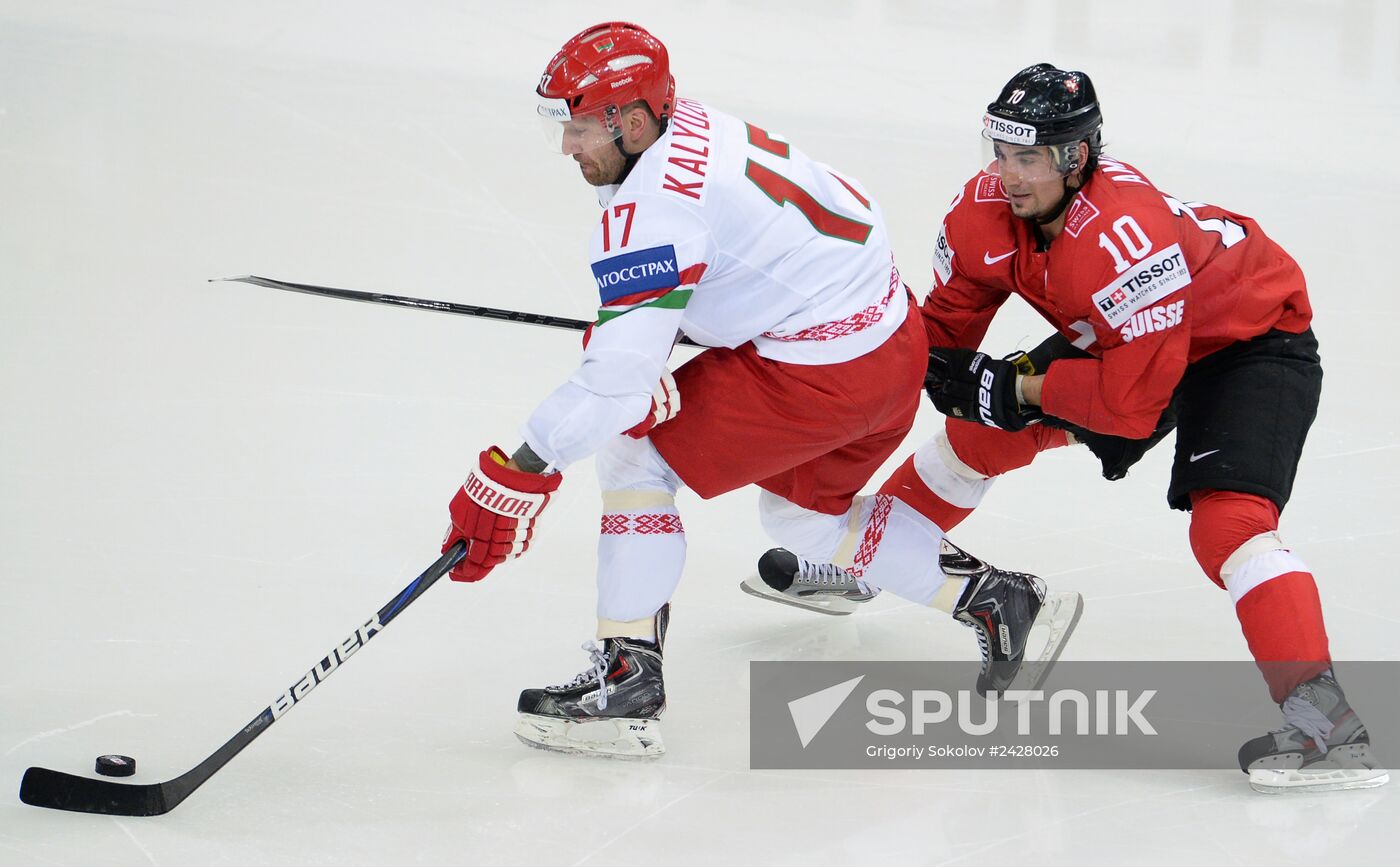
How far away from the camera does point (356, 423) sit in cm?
400

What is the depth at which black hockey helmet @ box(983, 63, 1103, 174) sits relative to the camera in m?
2.71

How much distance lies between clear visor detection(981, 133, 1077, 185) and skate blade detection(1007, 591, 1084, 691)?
2.97 feet

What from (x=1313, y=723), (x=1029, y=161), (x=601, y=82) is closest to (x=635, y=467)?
(x=601, y=82)

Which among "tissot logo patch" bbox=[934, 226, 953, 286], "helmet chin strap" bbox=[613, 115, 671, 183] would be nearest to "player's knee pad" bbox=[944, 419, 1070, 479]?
"tissot logo patch" bbox=[934, 226, 953, 286]

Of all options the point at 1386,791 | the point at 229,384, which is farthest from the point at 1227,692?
the point at 229,384

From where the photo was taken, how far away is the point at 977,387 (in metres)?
2.94

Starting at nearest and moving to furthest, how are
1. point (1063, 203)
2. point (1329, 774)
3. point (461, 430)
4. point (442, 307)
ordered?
point (1329, 774)
point (1063, 203)
point (442, 307)
point (461, 430)

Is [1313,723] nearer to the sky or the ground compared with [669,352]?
nearer to the ground

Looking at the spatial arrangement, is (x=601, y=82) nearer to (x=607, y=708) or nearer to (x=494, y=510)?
(x=494, y=510)

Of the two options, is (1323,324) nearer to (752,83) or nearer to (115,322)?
(752,83)

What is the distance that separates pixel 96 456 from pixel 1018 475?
242 cm

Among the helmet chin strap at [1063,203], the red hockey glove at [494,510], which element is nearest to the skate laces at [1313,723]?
the helmet chin strap at [1063,203]

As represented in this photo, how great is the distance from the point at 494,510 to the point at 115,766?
0.75m

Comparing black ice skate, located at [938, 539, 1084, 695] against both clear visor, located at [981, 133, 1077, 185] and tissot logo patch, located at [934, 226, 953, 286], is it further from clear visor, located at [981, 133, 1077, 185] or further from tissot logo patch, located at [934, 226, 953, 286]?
clear visor, located at [981, 133, 1077, 185]
